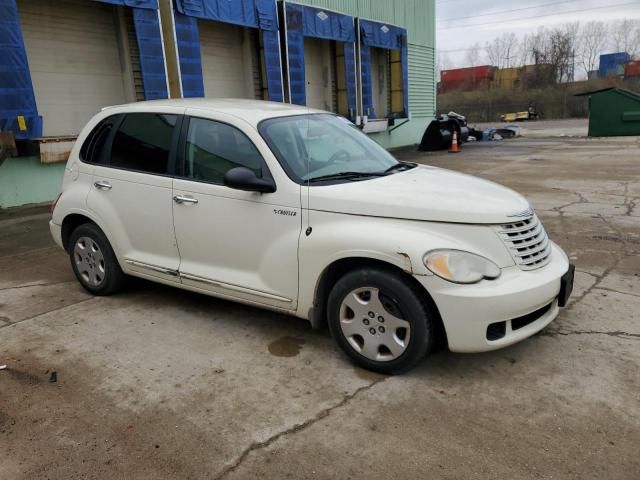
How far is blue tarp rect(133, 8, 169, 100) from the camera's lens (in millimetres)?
10797

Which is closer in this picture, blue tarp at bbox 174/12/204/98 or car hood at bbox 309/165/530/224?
car hood at bbox 309/165/530/224

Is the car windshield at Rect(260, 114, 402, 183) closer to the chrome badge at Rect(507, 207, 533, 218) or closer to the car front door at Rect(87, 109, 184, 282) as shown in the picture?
the car front door at Rect(87, 109, 184, 282)

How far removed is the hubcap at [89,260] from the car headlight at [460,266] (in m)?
3.11

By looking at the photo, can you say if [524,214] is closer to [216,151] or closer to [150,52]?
[216,151]

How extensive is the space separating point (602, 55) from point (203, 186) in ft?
239

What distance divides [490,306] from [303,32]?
13800 millimetres

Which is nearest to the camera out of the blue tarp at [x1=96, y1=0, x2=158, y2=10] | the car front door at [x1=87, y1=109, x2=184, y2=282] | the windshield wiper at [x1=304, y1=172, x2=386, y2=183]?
the windshield wiper at [x1=304, y1=172, x2=386, y2=183]

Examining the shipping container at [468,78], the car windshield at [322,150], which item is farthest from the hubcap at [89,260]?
the shipping container at [468,78]

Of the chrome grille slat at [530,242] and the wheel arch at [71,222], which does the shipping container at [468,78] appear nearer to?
the wheel arch at [71,222]

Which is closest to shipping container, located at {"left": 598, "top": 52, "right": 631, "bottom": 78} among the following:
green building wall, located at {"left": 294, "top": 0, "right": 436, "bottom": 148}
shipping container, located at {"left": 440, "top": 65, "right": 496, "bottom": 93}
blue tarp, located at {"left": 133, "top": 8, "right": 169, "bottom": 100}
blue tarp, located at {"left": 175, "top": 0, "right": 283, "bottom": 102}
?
shipping container, located at {"left": 440, "top": 65, "right": 496, "bottom": 93}

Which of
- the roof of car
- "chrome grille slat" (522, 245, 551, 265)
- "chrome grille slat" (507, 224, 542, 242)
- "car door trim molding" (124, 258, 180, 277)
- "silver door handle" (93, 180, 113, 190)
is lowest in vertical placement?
"car door trim molding" (124, 258, 180, 277)

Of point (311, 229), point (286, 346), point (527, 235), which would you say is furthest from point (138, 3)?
point (527, 235)

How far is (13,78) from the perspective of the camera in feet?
29.0

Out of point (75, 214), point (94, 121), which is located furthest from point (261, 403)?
point (94, 121)
